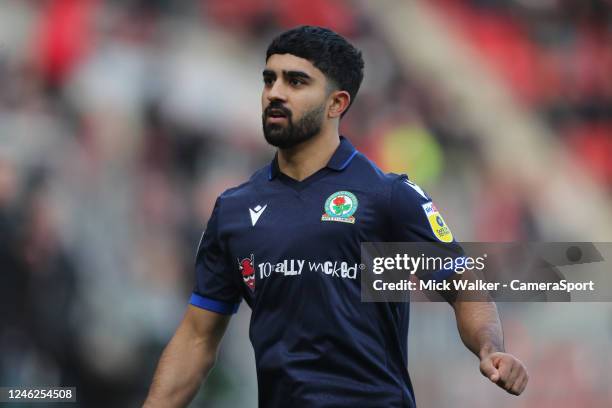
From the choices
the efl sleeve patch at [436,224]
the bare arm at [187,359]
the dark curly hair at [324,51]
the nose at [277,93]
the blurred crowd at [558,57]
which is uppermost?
the blurred crowd at [558,57]

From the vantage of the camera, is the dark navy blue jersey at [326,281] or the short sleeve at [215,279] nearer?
the dark navy blue jersey at [326,281]

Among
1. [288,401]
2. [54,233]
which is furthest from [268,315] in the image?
[54,233]

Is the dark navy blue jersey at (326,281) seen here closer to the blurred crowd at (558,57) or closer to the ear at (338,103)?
the ear at (338,103)

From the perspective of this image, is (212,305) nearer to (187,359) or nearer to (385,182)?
(187,359)

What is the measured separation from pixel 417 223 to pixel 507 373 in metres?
0.69

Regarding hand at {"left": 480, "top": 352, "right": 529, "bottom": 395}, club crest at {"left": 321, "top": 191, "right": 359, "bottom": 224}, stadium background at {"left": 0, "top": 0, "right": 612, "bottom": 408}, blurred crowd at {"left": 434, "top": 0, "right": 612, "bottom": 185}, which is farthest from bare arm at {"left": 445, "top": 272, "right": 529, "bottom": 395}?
blurred crowd at {"left": 434, "top": 0, "right": 612, "bottom": 185}

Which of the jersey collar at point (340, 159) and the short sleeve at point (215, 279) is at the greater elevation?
the jersey collar at point (340, 159)

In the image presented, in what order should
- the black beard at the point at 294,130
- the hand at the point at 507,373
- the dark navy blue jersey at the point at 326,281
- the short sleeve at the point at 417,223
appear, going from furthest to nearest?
the black beard at the point at 294,130 → the short sleeve at the point at 417,223 → the dark navy blue jersey at the point at 326,281 → the hand at the point at 507,373

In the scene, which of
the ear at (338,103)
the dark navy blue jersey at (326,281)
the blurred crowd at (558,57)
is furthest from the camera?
the blurred crowd at (558,57)

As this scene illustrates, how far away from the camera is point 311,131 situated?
3629mm

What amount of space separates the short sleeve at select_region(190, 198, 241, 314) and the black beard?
0.37m

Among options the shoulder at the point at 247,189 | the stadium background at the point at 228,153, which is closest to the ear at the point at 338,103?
the shoulder at the point at 247,189

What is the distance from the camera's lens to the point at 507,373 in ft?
9.75

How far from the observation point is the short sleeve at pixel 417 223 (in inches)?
136
